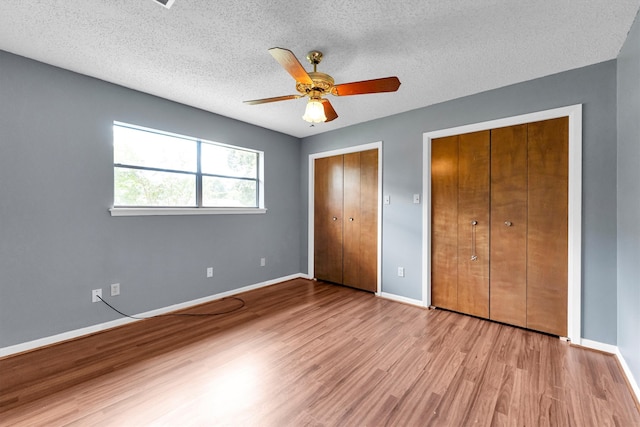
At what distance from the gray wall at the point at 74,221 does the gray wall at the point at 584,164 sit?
2378 mm

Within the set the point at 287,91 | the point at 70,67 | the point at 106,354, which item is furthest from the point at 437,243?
the point at 70,67

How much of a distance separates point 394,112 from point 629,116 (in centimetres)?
208

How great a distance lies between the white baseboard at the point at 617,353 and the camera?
1.71 meters

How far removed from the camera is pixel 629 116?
188 cm

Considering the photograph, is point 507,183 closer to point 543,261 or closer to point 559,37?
point 543,261

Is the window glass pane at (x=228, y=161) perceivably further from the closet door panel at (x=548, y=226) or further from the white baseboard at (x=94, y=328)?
the closet door panel at (x=548, y=226)

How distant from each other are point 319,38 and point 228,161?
2330mm

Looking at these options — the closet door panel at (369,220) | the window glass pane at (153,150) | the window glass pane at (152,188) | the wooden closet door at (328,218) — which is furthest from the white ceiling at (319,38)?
the wooden closet door at (328,218)

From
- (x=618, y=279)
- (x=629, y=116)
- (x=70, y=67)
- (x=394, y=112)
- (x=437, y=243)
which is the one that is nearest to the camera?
(x=629, y=116)

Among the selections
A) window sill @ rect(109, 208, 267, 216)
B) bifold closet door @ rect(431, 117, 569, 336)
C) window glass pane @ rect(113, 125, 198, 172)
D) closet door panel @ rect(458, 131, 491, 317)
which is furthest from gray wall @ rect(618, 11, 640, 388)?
window glass pane @ rect(113, 125, 198, 172)

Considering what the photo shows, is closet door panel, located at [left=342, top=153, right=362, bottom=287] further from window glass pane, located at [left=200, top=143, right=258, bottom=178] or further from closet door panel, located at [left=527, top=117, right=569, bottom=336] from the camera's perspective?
closet door panel, located at [left=527, top=117, right=569, bottom=336]

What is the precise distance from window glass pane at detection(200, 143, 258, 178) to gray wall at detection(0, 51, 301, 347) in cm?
25

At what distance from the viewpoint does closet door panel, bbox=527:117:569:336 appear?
243 centimetres

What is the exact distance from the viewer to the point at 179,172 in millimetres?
3229
